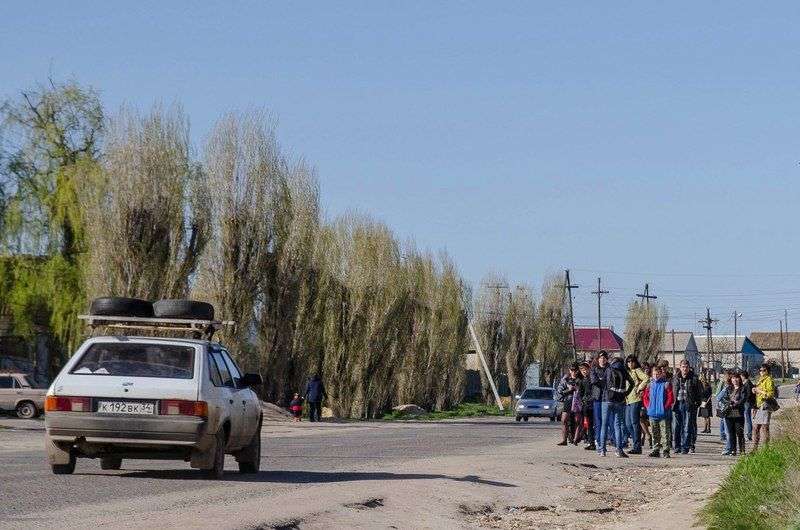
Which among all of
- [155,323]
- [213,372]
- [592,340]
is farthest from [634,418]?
[592,340]

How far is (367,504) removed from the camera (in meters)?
13.8

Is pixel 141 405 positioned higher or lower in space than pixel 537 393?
lower

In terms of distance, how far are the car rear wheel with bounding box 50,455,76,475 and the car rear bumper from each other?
1.01 m

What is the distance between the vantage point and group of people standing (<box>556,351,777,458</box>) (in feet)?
82.7

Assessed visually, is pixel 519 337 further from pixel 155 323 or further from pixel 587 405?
pixel 155 323

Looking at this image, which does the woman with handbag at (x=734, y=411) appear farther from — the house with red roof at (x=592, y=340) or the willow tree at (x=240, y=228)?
the house with red roof at (x=592, y=340)

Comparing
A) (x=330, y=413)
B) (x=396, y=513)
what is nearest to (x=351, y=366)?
(x=330, y=413)

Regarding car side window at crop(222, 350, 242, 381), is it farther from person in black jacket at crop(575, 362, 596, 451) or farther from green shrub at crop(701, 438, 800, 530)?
person in black jacket at crop(575, 362, 596, 451)

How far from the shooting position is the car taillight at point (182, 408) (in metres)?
15.1

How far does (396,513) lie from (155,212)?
120 feet

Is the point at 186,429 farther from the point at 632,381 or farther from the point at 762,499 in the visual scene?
the point at 632,381

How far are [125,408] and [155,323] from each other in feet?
6.46

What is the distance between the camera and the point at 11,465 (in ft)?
61.0

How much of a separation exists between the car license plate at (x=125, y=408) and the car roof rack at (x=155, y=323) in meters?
1.65
